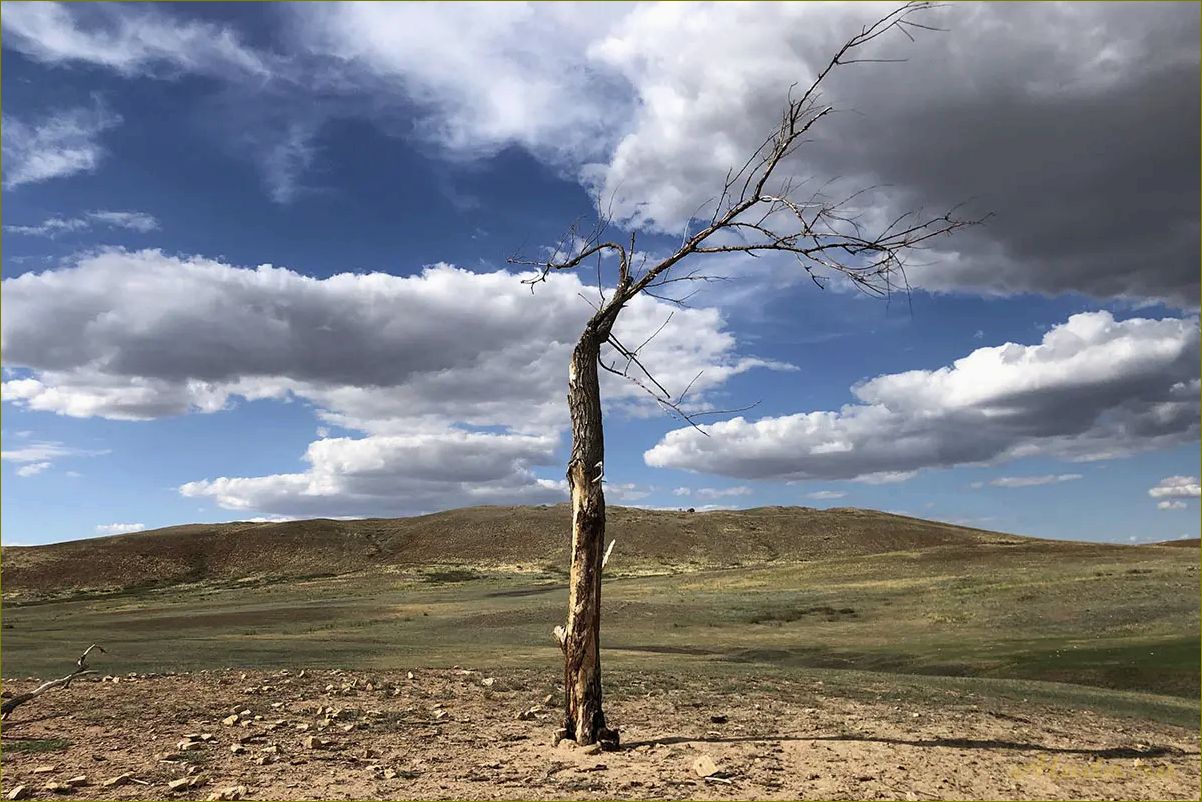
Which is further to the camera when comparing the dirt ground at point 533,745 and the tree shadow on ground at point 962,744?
the tree shadow on ground at point 962,744

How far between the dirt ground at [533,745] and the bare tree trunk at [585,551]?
1.51ft

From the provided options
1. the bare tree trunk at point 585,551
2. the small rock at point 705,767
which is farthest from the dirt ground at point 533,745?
the bare tree trunk at point 585,551

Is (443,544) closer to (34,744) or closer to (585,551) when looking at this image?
(34,744)

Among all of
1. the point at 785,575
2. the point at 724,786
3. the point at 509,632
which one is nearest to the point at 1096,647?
the point at 509,632

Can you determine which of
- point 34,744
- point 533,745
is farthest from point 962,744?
point 34,744

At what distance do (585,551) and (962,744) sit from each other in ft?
21.8

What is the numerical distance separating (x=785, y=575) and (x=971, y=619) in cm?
3235

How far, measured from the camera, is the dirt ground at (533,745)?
9148mm

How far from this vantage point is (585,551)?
11.2 meters

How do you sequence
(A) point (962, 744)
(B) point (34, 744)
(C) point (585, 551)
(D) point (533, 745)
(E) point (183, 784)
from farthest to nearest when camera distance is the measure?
(A) point (962, 744) < (C) point (585, 551) < (D) point (533, 745) < (B) point (34, 744) < (E) point (183, 784)

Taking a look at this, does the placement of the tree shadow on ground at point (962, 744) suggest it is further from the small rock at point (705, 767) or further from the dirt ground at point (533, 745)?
the small rock at point (705, 767)

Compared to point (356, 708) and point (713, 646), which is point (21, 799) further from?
point (713, 646)

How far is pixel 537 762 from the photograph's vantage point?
32.9 ft

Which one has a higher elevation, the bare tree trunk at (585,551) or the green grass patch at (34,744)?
the bare tree trunk at (585,551)
